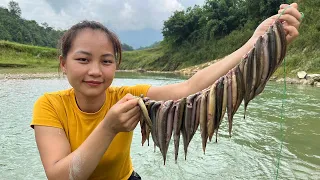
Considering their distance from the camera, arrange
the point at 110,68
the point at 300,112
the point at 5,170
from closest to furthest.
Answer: the point at 110,68 → the point at 5,170 → the point at 300,112


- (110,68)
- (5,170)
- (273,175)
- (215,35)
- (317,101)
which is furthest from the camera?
(215,35)

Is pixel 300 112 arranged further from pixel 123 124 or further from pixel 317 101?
pixel 123 124

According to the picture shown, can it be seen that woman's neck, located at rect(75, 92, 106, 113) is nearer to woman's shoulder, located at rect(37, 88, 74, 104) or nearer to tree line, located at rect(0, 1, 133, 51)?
woman's shoulder, located at rect(37, 88, 74, 104)

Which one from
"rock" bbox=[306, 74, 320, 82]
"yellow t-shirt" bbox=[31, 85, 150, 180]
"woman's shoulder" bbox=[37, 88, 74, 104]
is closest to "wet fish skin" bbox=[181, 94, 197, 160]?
"yellow t-shirt" bbox=[31, 85, 150, 180]

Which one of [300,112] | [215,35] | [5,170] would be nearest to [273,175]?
[5,170]

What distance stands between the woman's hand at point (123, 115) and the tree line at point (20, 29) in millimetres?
88138

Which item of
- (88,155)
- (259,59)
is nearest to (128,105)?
(88,155)

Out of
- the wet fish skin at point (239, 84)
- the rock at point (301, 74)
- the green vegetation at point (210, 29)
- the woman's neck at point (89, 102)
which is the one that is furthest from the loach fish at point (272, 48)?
the green vegetation at point (210, 29)

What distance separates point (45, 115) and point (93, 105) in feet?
1.43

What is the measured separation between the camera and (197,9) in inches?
2525

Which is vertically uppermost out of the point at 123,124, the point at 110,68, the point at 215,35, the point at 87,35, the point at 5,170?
the point at 215,35

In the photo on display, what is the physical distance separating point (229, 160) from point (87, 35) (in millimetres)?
5767

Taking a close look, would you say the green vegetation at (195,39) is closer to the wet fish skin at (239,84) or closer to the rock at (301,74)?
the rock at (301,74)

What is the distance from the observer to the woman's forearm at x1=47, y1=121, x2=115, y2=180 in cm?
231
